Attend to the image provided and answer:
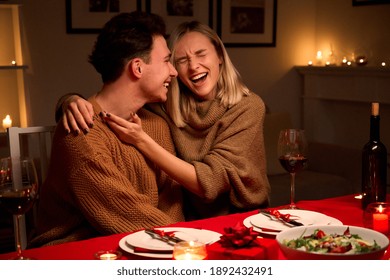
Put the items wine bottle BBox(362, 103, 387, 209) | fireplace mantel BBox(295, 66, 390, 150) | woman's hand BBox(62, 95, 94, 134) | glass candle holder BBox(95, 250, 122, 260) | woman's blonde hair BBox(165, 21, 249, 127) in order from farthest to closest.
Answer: fireplace mantel BBox(295, 66, 390, 150), woman's blonde hair BBox(165, 21, 249, 127), woman's hand BBox(62, 95, 94, 134), wine bottle BBox(362, 103, 387, 209), glass candle holder BBox(95, 250, 122, 260)

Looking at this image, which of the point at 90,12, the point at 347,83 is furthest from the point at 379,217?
the point at 347,83

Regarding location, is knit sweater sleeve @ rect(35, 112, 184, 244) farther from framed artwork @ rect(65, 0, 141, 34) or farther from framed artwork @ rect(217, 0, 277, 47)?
framed artwork @ rect(217, 0, 277, 47)

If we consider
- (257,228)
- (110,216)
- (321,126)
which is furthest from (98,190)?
(321,126)

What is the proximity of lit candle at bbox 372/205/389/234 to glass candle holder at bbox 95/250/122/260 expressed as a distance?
1.89 ft

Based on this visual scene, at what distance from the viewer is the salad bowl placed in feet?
3.34

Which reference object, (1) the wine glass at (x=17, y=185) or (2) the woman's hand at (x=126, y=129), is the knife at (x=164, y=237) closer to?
(1) the wine glass at (x=17, y=185)

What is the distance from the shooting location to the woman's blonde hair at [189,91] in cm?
198

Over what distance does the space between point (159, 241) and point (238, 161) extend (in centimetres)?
62

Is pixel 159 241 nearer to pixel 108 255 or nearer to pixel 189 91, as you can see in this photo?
pixel 108 255

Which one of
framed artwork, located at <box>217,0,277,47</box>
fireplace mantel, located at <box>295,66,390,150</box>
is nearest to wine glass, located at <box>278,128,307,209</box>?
fireplace mantel, located at <box>295,66,390,150</box>

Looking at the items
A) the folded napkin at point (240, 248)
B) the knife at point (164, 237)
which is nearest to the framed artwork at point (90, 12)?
the knife at point (164, 237)

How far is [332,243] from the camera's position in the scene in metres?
1.07

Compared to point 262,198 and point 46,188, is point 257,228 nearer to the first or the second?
point 262,198

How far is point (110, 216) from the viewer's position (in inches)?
63.8
